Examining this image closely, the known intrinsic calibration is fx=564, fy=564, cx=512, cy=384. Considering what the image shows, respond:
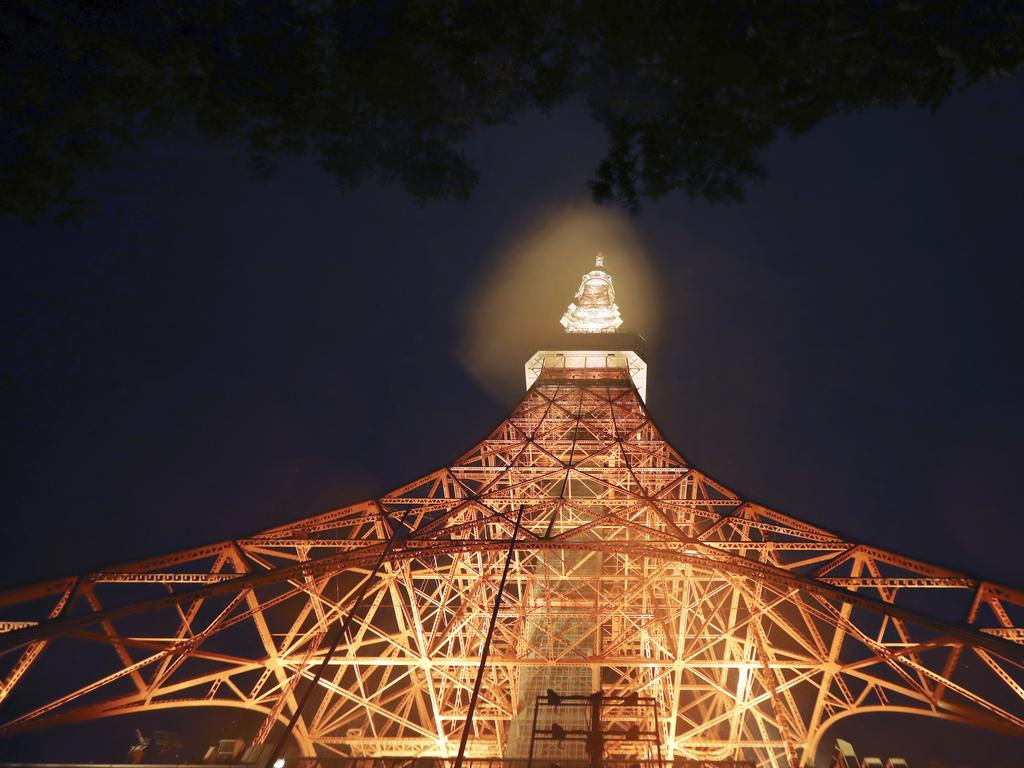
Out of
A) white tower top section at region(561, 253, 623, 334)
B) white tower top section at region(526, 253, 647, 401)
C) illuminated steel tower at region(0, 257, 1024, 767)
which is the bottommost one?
illuminated steel tower at region(0, 257, 1024, 767)

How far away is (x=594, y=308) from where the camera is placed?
31.1 meters

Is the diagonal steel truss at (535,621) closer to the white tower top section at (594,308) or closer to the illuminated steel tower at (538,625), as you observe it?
the illuminated steel tower at (538,625)

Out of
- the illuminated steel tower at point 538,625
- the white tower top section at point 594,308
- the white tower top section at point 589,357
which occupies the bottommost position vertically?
the illuminated steel tower at point 538,625

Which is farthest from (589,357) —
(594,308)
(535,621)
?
(535,621)

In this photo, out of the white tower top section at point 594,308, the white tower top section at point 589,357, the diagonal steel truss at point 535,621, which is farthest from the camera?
the white tower top section at point 594,308

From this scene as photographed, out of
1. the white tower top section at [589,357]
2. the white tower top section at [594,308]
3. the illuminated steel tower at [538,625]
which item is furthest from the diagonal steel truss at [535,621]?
the white tower top section at [594,308]

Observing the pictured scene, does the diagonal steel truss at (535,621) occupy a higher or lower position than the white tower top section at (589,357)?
lower

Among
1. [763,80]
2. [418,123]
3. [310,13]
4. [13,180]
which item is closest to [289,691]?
[13,180]

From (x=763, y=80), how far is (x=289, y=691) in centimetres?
978

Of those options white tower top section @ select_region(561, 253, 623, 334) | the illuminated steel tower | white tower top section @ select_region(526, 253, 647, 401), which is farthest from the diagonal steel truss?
white tower top section @ select_region(561, 253, 623, 334)

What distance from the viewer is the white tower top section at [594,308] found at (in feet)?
100

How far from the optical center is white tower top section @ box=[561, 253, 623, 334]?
100 feet

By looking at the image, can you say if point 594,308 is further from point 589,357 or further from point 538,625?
point 538,625

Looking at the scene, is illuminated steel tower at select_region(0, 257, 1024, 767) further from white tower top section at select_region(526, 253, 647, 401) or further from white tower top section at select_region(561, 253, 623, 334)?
white tower top section at select_region(561, 253, 623, 334)
